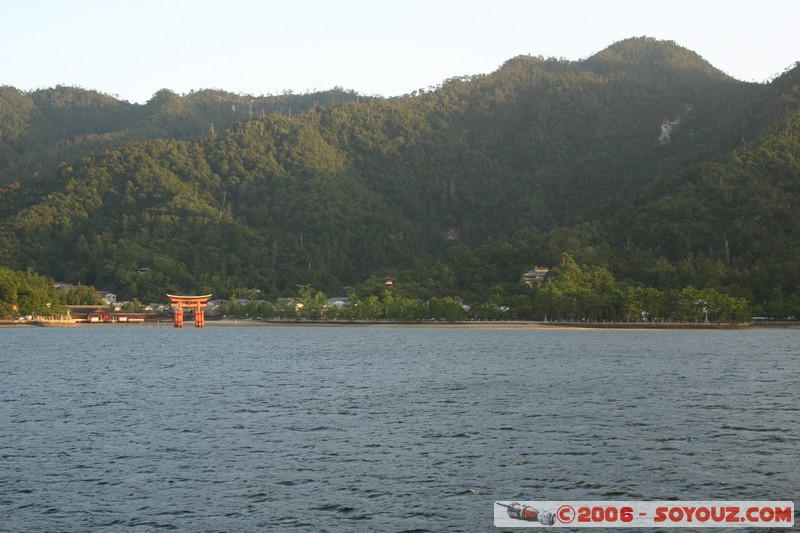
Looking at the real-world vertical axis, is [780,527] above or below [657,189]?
below

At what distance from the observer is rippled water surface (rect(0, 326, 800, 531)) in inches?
1014

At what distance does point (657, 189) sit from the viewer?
199250 mm

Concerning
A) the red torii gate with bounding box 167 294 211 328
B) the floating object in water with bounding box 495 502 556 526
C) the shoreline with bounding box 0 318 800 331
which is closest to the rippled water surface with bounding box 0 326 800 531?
the floating object in water with bounding box 495 502 556 526

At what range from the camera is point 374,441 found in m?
35.4

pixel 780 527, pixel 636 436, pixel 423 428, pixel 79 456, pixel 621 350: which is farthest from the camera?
pixel 621 350

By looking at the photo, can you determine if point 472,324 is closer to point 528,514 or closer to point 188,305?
point 188,305

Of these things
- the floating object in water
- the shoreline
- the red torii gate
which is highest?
the red torii gate

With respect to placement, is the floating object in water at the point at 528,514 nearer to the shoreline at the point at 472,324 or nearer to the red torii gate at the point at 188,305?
the shoreline at the point at 472,324

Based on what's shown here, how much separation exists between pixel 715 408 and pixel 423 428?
16004 mm

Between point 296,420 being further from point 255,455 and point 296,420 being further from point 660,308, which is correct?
point 660,308

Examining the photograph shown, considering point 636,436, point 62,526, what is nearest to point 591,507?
point 636,436

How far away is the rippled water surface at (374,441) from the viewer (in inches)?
1014

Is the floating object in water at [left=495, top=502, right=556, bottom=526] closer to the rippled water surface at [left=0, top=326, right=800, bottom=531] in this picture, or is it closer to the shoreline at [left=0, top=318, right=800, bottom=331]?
the rippled water surface at [left=0, top=326, right=800, bottom=531]

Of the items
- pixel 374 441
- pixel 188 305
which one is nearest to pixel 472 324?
pixel 188 305
